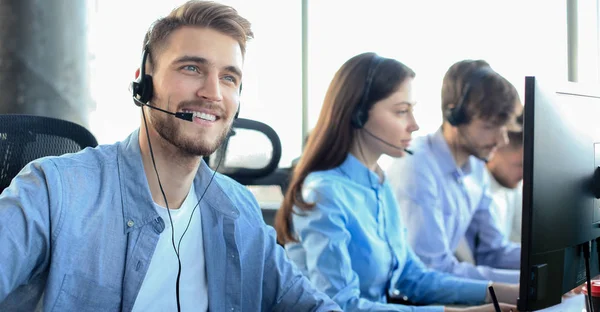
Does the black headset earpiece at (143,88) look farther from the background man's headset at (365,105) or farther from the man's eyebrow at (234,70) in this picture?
the background man's headset at (365,105)

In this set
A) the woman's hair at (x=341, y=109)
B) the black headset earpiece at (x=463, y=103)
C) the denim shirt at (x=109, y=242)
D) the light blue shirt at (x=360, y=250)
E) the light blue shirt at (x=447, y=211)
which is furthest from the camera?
the black headset earpiece at (x=463, y=103)

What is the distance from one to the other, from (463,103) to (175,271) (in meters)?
1.46

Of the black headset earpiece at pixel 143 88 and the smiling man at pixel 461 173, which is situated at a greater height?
the black headset earpiece at pixel 143 88

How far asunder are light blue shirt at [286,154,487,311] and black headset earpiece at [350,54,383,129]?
101 millimetres

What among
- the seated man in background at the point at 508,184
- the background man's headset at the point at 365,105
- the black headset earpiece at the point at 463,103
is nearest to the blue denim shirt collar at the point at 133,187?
the background man's headset at the point at 365,105

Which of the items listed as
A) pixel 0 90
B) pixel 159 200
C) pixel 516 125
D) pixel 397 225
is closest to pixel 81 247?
pixel 159 200

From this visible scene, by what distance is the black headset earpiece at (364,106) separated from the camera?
182cm

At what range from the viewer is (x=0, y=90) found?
233cm

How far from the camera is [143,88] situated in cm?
127

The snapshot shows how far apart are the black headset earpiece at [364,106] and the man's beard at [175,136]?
2.08 ft

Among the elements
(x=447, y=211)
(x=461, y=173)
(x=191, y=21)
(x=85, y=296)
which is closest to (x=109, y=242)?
(x=85, y=296)

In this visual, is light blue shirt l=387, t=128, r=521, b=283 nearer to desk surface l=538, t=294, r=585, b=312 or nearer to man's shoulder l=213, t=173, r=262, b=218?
desk surface l=538, t=294, r=585, b=312

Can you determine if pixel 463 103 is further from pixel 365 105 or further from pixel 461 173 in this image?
pixel 365 105

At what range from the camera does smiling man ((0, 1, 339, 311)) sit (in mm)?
1070
